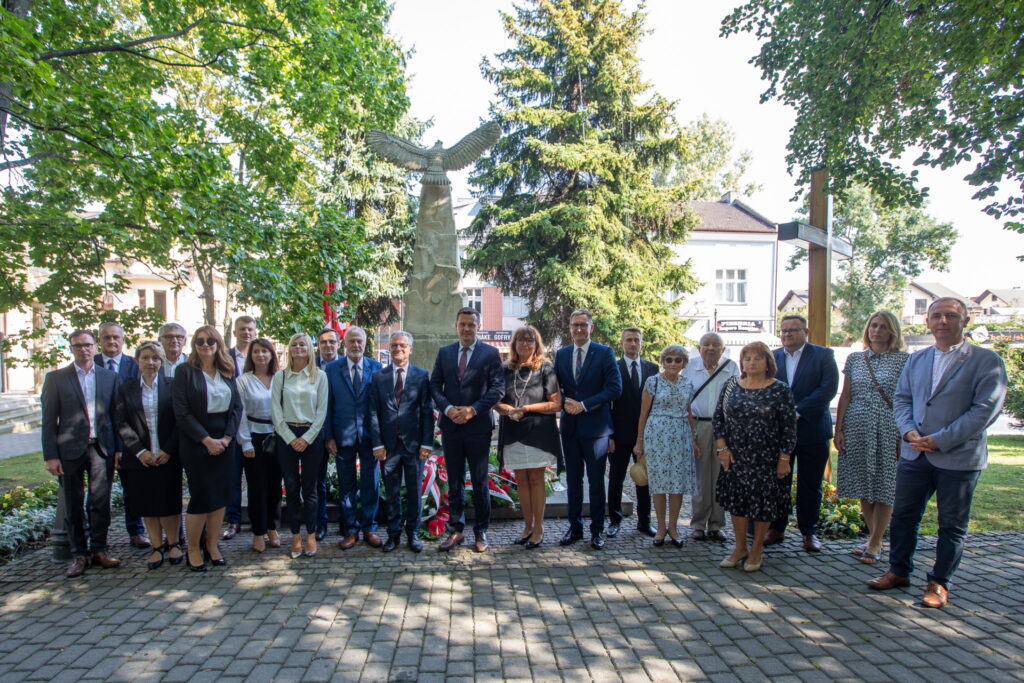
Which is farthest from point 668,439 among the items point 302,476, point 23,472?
point 23,472

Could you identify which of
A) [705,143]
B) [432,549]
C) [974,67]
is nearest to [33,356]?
[432,549]

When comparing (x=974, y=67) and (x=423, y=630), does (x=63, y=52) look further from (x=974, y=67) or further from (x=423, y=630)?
(x=974, y=67)

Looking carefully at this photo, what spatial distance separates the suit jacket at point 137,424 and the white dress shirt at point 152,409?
0.02 m

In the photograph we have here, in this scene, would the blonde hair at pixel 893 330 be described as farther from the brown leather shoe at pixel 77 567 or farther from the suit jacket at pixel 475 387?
the brown leather shoe at pixel 77 567

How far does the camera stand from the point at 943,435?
13.2 feet

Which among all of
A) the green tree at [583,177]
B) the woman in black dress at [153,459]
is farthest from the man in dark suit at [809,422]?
the green tree at [583,177]

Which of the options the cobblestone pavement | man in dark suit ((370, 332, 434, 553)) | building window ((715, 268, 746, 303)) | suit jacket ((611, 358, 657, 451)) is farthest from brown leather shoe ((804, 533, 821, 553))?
building window ((715, 268, 746, 303))

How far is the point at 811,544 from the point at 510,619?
2.84 m

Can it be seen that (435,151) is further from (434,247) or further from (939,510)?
(939,510)

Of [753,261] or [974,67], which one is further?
[753,261]

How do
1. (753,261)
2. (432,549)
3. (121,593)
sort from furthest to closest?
(753,261), (432,549), (121,593)

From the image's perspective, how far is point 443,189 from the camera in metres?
8.34

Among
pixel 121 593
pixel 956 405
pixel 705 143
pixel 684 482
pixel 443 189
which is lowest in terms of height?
pixel 121 593

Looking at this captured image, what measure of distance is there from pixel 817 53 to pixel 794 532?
Answer: 20.4 ft
